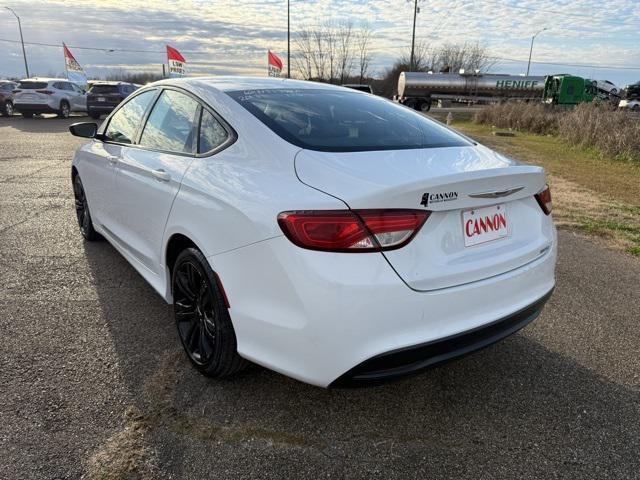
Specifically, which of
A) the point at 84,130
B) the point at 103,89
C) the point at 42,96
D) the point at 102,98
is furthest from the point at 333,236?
the point at 42,96

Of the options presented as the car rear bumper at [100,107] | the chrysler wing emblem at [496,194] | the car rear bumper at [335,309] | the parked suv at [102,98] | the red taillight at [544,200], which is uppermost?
the chrysler wing emblem at [496,194]

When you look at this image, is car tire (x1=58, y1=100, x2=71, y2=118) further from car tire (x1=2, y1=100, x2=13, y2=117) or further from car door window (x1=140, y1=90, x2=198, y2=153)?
car door window (x1=140, y1=90, x2=198, y2=153)

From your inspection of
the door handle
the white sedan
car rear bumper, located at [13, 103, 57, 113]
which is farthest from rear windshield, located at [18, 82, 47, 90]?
the door handle

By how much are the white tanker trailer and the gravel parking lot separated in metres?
41.4

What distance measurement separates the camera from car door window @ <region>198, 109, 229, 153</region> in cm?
273

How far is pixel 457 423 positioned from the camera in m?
2.52

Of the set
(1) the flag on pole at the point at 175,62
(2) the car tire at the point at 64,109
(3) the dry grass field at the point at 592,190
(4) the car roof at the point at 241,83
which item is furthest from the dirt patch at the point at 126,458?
(2) the car tire at the point at 64,109

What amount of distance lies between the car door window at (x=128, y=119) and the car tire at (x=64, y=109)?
21.4 meters

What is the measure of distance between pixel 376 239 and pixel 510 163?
1023 mm

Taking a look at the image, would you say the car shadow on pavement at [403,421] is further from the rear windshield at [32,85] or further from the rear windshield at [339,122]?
the rear windshield at [32,85]

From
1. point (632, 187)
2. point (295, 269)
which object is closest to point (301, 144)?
point (295, 269)

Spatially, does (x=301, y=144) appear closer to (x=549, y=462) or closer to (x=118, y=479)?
(x=118, y=479)

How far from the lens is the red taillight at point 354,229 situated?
1.98 metres

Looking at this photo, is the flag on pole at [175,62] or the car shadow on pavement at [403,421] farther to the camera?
the flag on pole at [175,62]
